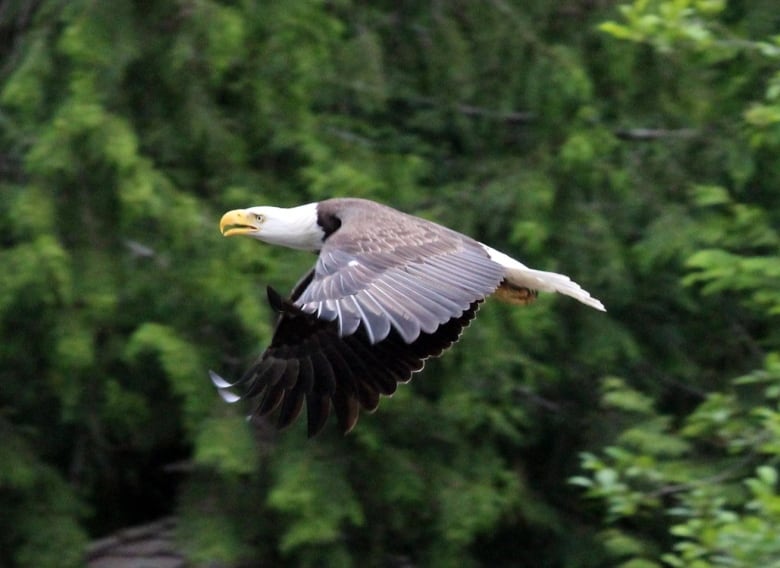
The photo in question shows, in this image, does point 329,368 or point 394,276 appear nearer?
point 394,276

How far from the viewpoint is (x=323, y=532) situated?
717cm

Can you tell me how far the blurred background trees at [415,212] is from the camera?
23.6ft

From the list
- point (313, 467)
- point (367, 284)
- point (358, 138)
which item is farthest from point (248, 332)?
point (367, 284)

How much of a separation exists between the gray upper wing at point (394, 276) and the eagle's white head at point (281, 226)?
0.94 feet

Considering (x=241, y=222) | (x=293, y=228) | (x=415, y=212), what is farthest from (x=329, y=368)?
(x=415, y=212)

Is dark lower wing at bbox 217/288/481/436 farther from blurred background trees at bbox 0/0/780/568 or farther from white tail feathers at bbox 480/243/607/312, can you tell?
blurred background trees at bbox 0/0/780/568

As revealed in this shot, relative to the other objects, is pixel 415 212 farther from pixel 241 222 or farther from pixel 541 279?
pixel 541 279

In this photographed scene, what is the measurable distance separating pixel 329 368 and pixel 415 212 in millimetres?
2138

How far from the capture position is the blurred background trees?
7207 mm

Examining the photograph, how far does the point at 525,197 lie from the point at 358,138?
82 cm

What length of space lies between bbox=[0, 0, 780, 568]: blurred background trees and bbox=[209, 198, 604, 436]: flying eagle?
40.5 inches

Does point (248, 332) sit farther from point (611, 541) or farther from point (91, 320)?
point (611, 541)

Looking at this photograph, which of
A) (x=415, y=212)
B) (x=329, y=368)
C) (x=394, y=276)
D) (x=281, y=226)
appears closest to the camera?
(x=394, y=276)

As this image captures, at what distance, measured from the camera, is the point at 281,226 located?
243 inches
